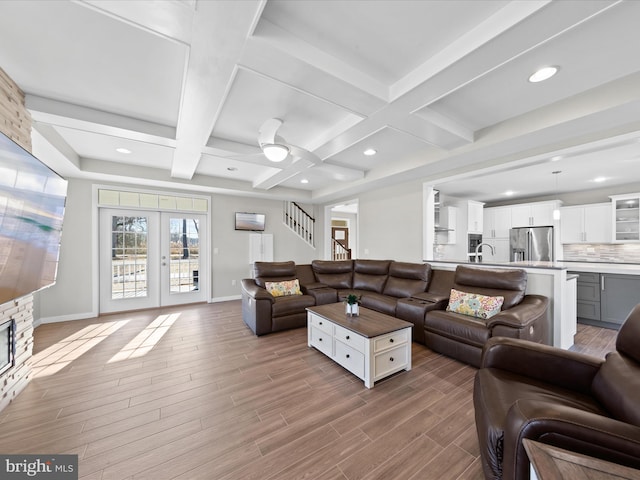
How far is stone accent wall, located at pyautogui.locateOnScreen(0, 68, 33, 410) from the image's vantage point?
75.0 inches

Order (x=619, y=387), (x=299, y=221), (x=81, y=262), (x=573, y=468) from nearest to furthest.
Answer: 1. (x=573, y=468)
2. (x=619, y=387)
3. (x=81, y=262)
4. (x=299, y=221)

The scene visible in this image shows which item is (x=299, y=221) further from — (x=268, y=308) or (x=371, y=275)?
(x=268, y=308)

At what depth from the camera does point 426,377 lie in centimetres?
235

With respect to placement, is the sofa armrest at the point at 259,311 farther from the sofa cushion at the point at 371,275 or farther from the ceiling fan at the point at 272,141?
the ceiling fan at the point at 272,141

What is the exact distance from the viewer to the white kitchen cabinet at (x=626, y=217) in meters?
4.66

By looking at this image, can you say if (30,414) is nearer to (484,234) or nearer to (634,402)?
(634,402)

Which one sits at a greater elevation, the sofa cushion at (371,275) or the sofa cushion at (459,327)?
the sofa cushion at (371,275)

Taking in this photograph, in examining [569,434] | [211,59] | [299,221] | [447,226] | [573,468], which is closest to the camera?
[573,468]

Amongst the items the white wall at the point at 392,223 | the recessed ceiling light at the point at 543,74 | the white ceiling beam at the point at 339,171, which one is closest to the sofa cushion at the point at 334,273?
the white wall at the point at 392,223

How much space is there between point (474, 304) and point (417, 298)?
727 millimetres

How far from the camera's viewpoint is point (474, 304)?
A: 288 cm

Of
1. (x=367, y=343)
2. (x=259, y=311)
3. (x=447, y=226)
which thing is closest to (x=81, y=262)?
(x=259, y=311)

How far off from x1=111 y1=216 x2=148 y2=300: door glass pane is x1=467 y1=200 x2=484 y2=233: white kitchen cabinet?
6961 millimetres

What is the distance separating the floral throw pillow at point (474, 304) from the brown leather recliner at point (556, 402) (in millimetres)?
1285
